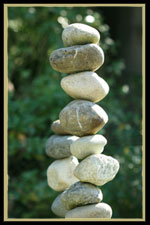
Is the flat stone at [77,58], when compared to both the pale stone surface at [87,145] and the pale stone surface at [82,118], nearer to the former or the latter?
the pale stone surface at [82,118]

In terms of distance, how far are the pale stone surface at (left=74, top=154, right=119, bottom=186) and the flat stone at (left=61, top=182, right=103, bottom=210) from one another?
4 cm

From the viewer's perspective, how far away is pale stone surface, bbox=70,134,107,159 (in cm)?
232

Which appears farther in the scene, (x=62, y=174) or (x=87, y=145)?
(x=62, y=174)

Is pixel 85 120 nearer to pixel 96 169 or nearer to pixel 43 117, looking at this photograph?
pixel 96 169

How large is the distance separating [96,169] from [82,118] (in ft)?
1.04

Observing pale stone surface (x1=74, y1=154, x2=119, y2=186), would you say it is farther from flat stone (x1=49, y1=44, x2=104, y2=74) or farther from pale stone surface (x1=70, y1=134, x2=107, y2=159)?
flat stone (x1=49, y1=44, x2=104, y2=74)

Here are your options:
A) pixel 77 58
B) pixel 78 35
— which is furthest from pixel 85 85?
pixel 78 35

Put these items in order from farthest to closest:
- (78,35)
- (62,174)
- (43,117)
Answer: (43,117)
(62,174)
(78,35)

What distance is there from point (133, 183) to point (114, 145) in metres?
0.80

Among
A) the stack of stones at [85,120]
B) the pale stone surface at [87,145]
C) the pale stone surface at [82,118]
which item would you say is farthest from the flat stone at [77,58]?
the pale stone surface at [87,145]

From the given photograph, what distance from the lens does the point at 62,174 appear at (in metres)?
2.65

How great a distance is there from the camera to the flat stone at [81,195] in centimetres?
229

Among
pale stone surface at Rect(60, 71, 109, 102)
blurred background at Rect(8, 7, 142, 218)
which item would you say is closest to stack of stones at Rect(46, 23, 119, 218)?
pale stone surface at Rect(60, 71, 109, 102)

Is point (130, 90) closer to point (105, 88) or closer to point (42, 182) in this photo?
point (42, 182)
